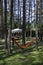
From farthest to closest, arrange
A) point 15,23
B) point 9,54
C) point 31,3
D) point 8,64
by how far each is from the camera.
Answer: point 15,23, point 31,3, point 9,54, point 8,64

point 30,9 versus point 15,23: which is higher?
point 30,9

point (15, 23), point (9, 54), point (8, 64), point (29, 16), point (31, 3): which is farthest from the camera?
point (15, 23)

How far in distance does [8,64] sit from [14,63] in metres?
0.30

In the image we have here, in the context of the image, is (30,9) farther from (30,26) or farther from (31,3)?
(30,26)

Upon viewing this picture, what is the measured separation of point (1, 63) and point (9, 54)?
1.95 metres

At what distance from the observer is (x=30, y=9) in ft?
74.9

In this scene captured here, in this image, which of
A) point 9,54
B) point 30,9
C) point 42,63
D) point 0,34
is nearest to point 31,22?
point 30,9

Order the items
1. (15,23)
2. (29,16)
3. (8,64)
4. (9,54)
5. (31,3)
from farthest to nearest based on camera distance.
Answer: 1. (15,23)
2. (31,3)
3. (29,16)
4. (9,54)
5. (8,64)

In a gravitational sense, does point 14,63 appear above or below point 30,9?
below

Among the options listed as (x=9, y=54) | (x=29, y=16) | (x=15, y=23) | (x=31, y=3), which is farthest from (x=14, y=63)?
(x=15, y=23)

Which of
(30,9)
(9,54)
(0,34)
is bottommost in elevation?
(0,34)

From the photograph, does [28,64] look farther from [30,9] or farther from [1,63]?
[30,9]

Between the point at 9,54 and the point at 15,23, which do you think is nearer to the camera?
the point at 9,54

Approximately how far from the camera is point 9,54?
361 inches
